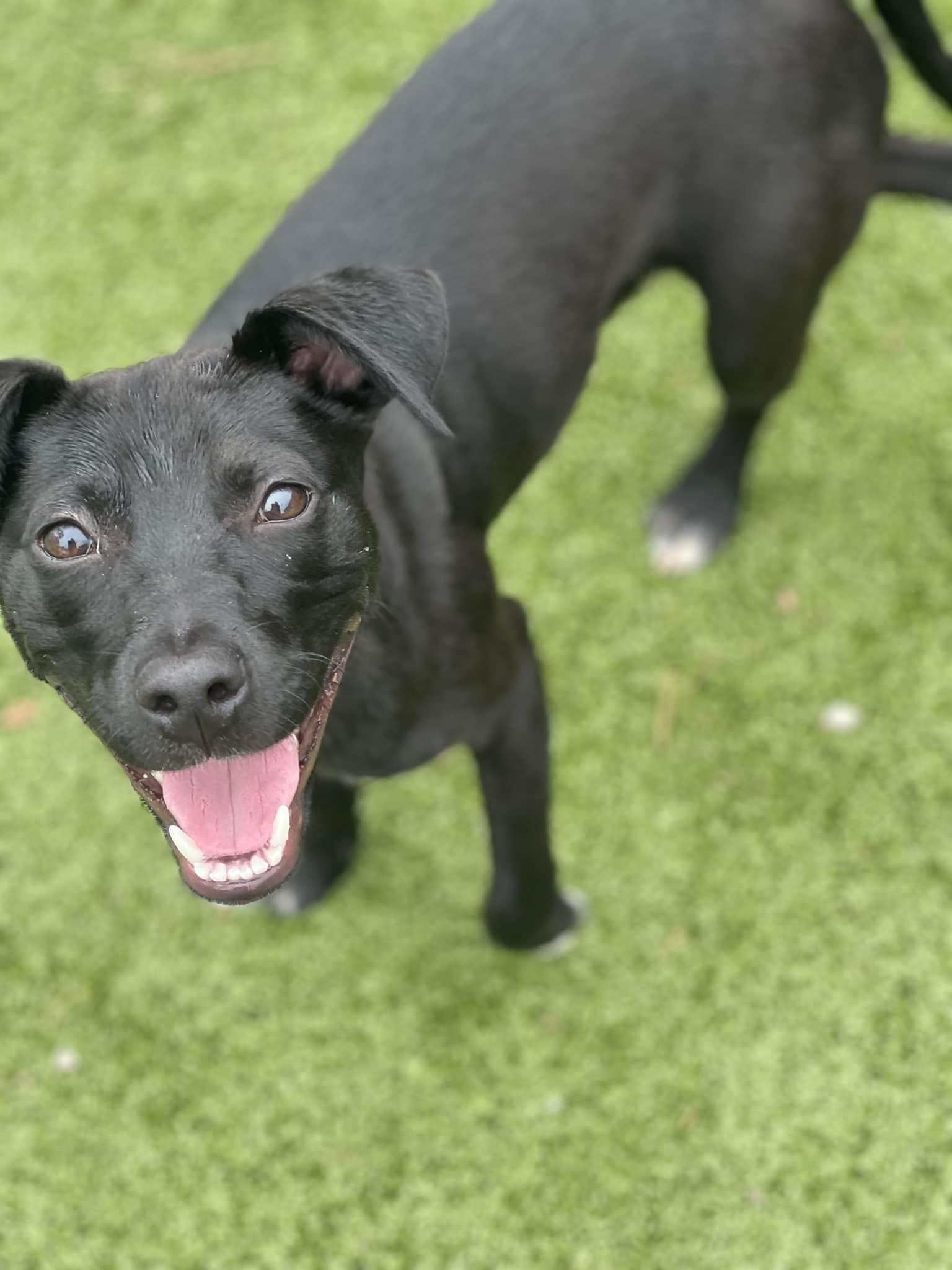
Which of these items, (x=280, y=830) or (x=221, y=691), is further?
(x=280, y=830)

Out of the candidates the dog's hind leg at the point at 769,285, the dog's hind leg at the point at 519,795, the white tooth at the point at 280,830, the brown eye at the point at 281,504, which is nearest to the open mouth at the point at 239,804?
the white tooth at the point at 280,830

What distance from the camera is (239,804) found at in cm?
229

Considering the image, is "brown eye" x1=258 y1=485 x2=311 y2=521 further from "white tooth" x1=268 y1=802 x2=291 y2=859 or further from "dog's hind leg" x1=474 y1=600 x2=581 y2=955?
"dog's hind leg" x1=474 y1=600 x2=581 y2=955

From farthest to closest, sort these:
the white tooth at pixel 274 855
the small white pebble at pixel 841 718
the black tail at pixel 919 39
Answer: the small white pebble at pixel 841 718
the black tail at pixel 919 39
the white tooth at pixel 274 855

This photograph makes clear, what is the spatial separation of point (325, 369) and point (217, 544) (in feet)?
1.47

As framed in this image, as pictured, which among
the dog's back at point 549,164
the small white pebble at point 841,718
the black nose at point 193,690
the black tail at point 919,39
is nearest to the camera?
the black nose at point 193,690

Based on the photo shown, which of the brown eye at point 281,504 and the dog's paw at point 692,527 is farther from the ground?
the brown eye at point 281,504

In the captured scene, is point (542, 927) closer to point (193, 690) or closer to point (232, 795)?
point (232, 795)

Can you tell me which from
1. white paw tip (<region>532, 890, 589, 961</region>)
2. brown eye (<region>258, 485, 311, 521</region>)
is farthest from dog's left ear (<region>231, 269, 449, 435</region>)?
white paw tip (<region>532, 890, 589, 961</region>)

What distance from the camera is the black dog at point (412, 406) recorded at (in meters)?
2.07

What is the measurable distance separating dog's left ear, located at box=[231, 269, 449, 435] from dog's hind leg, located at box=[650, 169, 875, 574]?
112 cm

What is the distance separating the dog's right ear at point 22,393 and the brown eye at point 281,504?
43cm

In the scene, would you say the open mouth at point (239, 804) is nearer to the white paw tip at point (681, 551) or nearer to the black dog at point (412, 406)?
the black dog at point (412, 406)

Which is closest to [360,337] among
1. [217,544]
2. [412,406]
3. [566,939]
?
[412,406]
